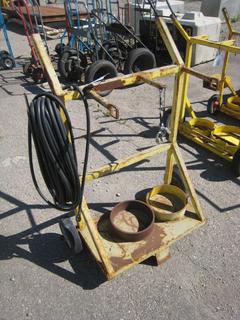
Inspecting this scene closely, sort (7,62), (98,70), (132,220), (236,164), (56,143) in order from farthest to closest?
(7,62)
(98,70)
(236,164)
(132,220)
(56,143)

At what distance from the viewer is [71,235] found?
8.61 feet

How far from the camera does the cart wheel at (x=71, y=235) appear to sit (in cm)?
262

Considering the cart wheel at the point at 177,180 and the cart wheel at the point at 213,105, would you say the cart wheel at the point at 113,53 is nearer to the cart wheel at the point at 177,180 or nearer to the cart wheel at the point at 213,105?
the cart wheel at the point at 213,105

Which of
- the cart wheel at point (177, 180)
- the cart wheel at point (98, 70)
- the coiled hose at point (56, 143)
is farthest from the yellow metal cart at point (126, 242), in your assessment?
the cart wheel at point (98, 70)

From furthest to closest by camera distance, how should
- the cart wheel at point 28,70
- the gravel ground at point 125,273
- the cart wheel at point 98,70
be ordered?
the cart wheel at point 28,70, the cart wheel at point 98,70, the gravel ground at point 125,273

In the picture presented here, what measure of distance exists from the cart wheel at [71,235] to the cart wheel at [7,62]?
6.52 meters

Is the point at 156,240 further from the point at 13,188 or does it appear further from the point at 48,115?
the point at 13,188

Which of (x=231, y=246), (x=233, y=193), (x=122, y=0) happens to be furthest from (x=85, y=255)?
(x=122, y=0)

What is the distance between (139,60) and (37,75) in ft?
7.37

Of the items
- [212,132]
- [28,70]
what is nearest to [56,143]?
[212,132]

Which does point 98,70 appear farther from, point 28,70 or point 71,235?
point 71,235

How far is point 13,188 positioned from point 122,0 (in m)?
16.0

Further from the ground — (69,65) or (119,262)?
(69,65)

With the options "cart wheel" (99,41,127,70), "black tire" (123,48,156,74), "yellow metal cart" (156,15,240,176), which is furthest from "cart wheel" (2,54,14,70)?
"yellow metal cart" (156,15,240,176)
